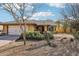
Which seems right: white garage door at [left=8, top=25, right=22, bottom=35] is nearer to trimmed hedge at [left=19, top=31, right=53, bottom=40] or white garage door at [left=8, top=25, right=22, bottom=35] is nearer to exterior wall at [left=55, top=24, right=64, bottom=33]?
trimmed hedge at [left=19, top=31, right=53, bottom=40]

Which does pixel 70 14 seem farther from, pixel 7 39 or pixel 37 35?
pixel 7 39

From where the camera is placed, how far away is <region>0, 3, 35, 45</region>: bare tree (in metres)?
3.17

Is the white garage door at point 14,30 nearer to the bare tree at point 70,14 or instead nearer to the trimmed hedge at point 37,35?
the trimmed hedge at point 37,35

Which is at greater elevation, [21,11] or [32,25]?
[21,11]

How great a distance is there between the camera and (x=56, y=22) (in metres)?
3.17

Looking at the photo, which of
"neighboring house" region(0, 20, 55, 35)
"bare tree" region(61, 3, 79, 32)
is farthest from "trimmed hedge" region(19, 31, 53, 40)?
"bare tree" region(61, 3, 79, 32)

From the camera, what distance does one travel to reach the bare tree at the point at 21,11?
3.17 meters

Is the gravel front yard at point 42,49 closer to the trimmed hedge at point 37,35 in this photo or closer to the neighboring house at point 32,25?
the trimmed hedge at point 37,35

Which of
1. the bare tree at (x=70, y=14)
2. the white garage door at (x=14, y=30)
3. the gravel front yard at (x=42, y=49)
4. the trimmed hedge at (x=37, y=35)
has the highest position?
the bare tree at (x=70, y=14)

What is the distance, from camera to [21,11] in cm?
319

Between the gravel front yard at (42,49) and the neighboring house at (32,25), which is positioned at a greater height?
the neighboring house at (32,25)

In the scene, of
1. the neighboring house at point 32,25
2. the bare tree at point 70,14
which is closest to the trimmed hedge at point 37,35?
the neighboring house at point 32,25

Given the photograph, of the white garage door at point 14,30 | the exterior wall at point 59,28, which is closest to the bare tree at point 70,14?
the exterior wall at point 59,28

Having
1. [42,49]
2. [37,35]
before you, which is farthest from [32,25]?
[42,49]
